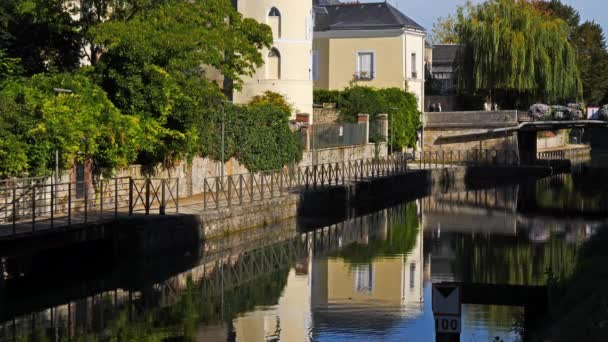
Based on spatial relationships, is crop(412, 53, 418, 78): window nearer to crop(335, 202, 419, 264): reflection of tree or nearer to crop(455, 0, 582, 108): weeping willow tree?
crop(455, 0, 582, 108): weeping willow tree

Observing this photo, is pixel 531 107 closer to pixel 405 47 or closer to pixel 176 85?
pixel 405 47

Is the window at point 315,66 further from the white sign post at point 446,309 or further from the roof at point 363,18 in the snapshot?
the white sign post at point 446,309

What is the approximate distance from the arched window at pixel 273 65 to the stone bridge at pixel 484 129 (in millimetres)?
Result: 15990

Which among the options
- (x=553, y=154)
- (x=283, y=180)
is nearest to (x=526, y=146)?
(x=553, y=154)

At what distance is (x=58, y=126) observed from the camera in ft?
A: 93.7

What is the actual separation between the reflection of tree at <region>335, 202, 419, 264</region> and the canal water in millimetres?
44

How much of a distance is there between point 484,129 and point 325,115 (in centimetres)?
1144

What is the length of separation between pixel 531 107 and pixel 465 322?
46279mm

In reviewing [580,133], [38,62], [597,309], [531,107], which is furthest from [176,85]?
[580,133]

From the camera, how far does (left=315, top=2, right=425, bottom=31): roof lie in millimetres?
63250

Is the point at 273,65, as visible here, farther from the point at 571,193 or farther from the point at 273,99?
the point at 571,193

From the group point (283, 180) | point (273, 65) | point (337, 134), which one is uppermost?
point (273, 65)

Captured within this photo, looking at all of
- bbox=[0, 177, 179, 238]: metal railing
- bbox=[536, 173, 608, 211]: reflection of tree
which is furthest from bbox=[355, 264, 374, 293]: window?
bbox=[536, 173, 608, 211]: reflection of tree

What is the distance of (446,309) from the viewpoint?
1314 centimetres
